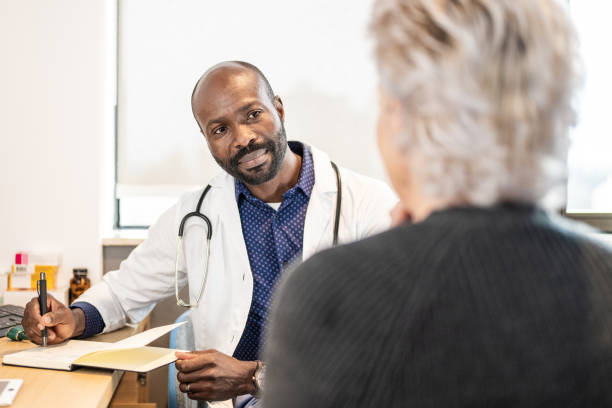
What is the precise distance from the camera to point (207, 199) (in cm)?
179

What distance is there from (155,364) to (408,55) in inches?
37.8

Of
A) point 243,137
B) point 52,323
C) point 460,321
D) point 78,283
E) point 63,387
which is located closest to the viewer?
point 460,321

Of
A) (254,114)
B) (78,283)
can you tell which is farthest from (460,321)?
(78,283)

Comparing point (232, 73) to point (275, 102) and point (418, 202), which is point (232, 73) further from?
point (418, 202)

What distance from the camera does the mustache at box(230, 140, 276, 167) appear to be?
166cm

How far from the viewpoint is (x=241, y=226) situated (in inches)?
67.6

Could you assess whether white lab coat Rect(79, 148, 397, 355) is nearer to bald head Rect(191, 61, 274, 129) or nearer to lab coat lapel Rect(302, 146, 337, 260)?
lab coat lapel Rect(302, 146, 337, 260)

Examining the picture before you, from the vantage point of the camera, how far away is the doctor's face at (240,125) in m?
1.67

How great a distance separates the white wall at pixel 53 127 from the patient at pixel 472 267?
1967mm

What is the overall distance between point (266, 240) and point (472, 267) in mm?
1182

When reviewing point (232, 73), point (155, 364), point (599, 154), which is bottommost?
point (155, 364)

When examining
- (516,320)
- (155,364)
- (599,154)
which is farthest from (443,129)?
(599,154)

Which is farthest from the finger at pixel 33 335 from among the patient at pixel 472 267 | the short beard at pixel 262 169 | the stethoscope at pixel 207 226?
the patient at pixel 472 267

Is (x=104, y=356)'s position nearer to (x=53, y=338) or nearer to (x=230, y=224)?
(x=53, y=338)
